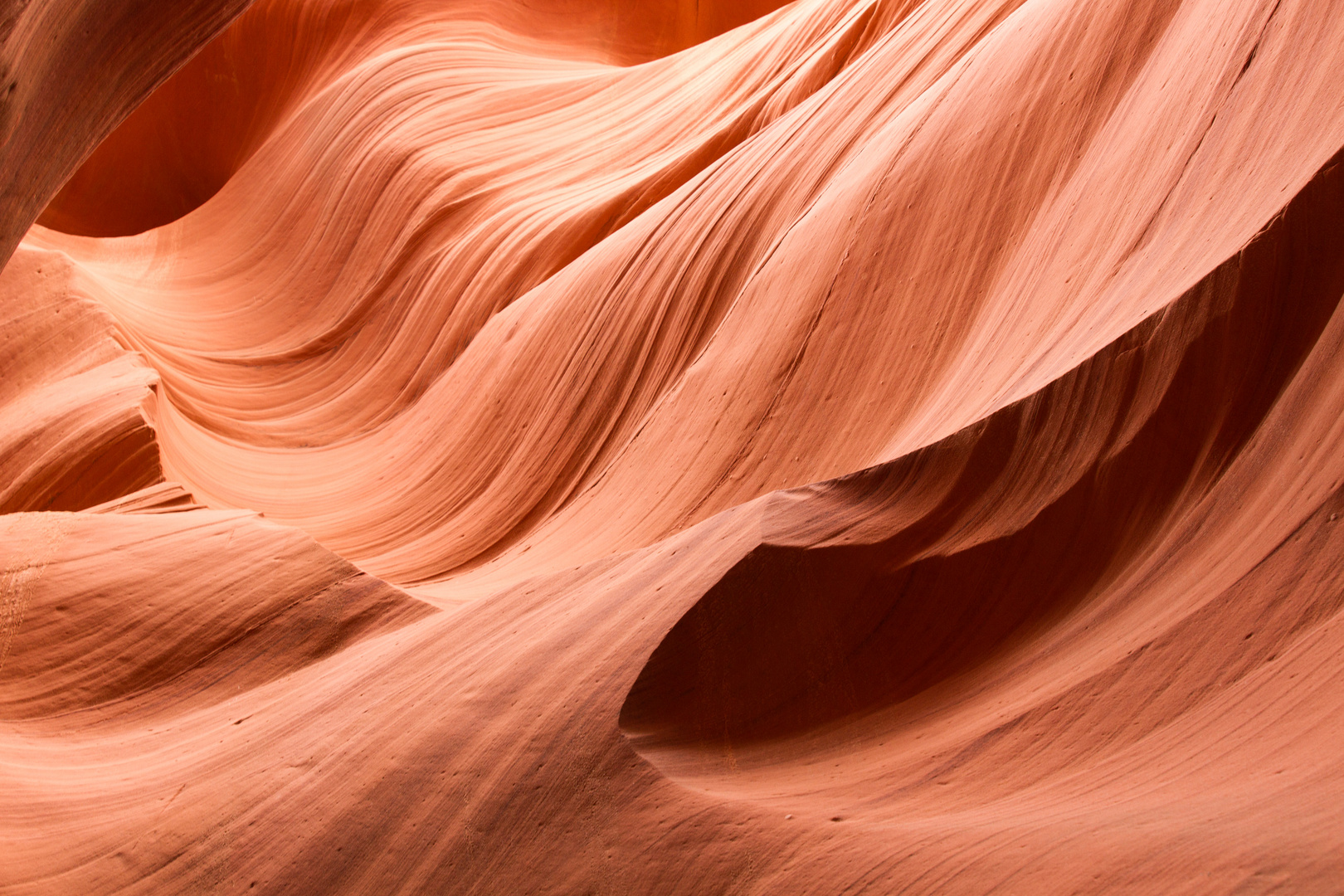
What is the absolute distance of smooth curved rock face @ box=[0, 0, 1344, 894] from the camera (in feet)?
4.46

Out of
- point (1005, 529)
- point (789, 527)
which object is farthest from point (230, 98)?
point (1005, 529)

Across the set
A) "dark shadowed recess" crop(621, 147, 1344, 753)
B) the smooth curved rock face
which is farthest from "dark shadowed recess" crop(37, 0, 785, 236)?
"dark shadowed recess" crop(621, 147, 1344, 753)

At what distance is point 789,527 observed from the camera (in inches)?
66.8

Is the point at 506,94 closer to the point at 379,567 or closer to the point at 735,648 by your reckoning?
the point at 379,567

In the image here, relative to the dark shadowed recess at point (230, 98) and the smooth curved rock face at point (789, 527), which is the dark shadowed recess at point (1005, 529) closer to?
the smooth curved rock face at point (789, 527)

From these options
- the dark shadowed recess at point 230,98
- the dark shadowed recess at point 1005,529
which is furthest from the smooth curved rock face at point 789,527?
the dark shadowed recess at point 230,98

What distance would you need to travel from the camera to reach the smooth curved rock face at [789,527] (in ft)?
4.46

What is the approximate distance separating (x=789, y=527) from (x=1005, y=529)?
0.99 ft

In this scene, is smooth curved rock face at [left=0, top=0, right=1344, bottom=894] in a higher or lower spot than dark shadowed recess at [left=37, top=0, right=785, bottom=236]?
lower

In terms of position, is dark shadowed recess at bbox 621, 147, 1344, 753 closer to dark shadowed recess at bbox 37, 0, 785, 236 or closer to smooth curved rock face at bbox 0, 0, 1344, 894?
smooth curved rock face at bbox 0, 0, 1344, 894

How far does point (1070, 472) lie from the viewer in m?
1.61

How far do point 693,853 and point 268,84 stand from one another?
4.59 meters

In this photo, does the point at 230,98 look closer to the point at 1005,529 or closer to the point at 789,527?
the point at 789,527

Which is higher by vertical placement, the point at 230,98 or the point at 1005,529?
the point at 230,98
